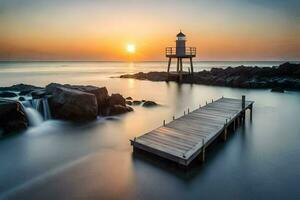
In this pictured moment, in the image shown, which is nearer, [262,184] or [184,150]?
[262,184]

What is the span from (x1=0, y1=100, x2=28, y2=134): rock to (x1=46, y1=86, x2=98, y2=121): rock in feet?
8.01

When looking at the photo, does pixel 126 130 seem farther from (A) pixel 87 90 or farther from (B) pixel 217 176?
(B) pixel 217 176

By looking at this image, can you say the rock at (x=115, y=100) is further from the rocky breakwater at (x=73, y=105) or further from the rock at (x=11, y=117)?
the rock at (x=11, y=117)

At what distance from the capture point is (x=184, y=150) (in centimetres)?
855

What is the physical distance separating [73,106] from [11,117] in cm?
372

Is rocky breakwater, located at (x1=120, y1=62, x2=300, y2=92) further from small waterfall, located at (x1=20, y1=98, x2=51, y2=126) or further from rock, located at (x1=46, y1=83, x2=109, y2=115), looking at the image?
small waterfall, located at (x1=20, y1=98, x2=51, y2=126)

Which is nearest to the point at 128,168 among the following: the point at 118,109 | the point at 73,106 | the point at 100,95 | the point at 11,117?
the point at 73,106

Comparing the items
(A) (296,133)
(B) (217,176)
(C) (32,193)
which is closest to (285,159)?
(B) (217,176)

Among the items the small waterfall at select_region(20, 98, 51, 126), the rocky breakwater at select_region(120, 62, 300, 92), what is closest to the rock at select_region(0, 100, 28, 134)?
the small waterfall at select_region(20, 98, 51, 126)

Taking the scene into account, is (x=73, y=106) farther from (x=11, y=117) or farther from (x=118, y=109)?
(x=11, y=117)

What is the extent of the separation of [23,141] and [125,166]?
6178mm

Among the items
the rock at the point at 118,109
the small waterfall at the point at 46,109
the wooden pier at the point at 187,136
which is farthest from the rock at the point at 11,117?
the wooden pier at the point at 187,136

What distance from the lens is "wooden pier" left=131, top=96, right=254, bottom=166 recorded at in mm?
8477

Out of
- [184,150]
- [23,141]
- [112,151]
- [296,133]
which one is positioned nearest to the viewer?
[184,150]
